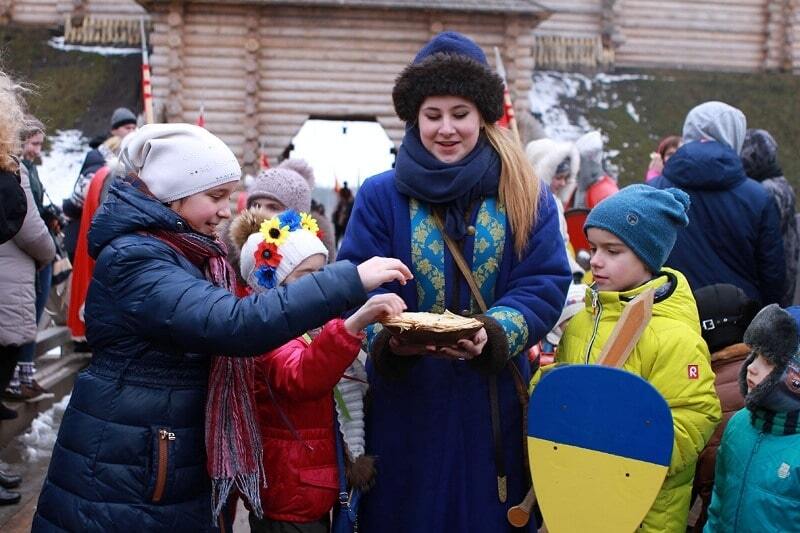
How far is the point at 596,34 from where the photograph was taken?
24812mm

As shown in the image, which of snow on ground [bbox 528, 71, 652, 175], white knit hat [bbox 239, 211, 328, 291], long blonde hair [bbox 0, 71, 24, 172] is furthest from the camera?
snow on ground [bbox 528, 71, 652, 175]

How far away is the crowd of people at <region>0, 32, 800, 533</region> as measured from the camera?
2.51 metres

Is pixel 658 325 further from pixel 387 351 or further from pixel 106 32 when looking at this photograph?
pixel 106 32

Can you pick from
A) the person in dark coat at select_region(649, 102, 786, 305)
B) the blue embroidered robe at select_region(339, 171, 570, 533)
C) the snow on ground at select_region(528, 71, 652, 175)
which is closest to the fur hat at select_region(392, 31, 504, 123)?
the blue embroidered robe at select_region(339, 171, 570, 533)

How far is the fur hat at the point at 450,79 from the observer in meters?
2.89

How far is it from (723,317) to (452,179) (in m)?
1.38

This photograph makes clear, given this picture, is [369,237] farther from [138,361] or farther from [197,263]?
[138,361]

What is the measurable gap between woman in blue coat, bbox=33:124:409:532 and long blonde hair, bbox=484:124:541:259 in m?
0.52

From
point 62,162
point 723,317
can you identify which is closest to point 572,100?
point 62,162

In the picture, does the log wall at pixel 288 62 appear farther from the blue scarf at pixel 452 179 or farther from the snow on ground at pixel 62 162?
the blue scarf at pixel 452 179

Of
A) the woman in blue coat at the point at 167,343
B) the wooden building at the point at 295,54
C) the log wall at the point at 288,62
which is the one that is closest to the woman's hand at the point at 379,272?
the woman in blue coat at the point at 167,343

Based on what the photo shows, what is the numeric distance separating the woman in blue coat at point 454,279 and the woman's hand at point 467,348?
0.53ft

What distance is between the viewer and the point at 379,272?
97.7 inches

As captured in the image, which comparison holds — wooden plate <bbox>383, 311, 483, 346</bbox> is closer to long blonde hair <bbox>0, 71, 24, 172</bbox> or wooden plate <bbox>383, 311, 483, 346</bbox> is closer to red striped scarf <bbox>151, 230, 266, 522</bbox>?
red striped scarf <bbox>151, 230, 266, 522</bbox>
